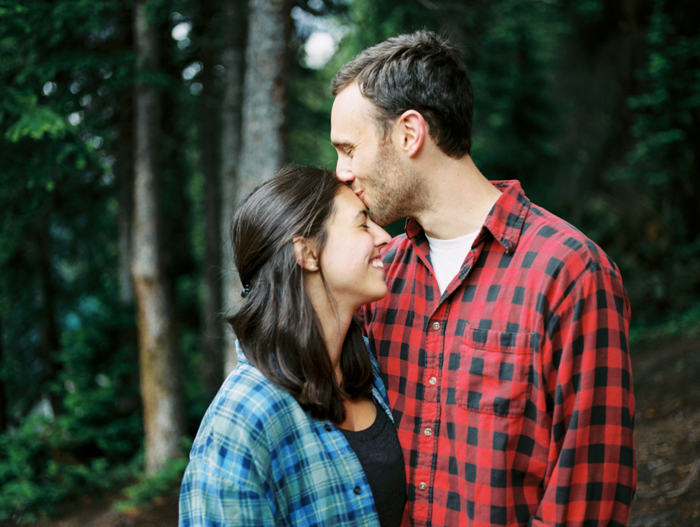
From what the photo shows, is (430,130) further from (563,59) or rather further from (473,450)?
(563,59)

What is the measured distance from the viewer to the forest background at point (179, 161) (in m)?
4.85

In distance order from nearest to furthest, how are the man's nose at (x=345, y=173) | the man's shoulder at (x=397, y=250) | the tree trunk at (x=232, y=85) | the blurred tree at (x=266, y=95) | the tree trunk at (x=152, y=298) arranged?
1. the man's nose at (x=345, y=173)
2. the man's shoulder at (x=397, y=250)
3. the blurred tree at (x=266, y=95)
4. the tree trunk at (x=152, y=298)
5. the tree trunk at (x=232, y=85)

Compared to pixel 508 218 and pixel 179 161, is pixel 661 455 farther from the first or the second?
pixel 179 161

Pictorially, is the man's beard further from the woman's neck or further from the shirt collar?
the woman's neck

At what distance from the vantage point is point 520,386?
5.15ft

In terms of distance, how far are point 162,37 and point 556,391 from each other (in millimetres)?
6916

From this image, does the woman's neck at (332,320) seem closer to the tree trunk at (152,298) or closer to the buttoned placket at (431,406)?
the buttoned placket at (431,406)

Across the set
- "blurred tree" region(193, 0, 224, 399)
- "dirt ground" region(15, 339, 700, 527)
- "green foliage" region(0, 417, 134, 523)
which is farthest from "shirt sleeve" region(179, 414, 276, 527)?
"blurred tree" region(193, 0, 224, 399)

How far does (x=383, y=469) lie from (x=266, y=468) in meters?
0.43

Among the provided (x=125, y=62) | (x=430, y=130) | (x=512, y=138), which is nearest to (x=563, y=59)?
(x=512, y=138)

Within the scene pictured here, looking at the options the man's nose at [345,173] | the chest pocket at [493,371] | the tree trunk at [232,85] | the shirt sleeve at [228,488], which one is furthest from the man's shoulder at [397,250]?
the tree trunk at [232,85]

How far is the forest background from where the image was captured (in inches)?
191

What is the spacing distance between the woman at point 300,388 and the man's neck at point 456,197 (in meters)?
0.22

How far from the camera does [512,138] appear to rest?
8.34 metres
